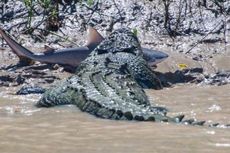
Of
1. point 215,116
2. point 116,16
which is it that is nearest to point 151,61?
point 116,16

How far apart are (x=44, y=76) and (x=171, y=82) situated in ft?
4.68

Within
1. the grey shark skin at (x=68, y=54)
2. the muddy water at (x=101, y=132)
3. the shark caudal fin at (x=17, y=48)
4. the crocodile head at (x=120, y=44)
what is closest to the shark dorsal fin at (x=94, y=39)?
the grey shark skin at (x=68, y=54)

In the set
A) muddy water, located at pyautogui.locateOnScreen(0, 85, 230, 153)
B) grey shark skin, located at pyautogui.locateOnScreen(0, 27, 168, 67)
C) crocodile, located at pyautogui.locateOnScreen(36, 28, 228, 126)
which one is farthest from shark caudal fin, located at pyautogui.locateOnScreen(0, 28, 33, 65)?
muddy water, located at pyautogui.locateOnScreen(0, 85, 230, 153)

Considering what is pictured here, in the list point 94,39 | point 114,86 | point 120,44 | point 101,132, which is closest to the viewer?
point 101,132

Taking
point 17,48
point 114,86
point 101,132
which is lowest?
point 101,132

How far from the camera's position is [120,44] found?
7.28 metres

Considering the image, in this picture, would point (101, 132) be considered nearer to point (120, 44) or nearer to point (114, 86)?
point (114, 86)

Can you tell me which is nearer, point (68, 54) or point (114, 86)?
point (114, 86)

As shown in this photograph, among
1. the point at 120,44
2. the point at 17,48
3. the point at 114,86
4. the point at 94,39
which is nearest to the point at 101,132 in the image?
the point at 114,86

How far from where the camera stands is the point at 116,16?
9492 mm

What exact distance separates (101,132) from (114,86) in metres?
1.39

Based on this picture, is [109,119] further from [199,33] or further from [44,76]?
[199,33]

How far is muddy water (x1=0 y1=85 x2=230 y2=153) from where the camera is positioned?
12.7ft

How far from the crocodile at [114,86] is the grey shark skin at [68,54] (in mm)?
487
